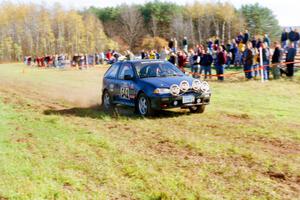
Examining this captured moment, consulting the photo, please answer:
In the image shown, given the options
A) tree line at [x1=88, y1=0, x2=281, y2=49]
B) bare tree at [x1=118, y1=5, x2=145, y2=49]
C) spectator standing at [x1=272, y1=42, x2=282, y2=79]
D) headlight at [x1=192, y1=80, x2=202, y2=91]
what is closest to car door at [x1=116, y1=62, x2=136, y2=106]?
headlight at [x1=192, y1=80, x2=202, y2=91]

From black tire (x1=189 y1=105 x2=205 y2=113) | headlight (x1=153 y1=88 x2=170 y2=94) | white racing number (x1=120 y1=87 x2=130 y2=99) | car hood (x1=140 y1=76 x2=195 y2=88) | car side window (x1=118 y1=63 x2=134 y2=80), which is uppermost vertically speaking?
car side window (x1=118 y1=63 x2=134 y2=80)

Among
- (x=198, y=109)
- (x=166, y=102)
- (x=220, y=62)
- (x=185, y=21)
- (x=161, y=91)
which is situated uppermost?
(x=185, y=21)

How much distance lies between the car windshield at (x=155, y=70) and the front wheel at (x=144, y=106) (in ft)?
2.54

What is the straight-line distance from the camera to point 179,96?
11430mm

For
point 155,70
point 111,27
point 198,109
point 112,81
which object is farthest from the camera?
point 111,27

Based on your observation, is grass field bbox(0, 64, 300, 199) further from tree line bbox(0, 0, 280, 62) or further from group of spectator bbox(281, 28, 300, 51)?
tree line bbox(0, 0, 280, 62)

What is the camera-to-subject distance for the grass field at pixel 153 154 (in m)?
5.71

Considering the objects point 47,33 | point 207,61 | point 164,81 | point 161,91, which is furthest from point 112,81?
point 47,33

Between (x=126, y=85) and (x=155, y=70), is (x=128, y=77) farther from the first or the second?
(x=155, y=70)

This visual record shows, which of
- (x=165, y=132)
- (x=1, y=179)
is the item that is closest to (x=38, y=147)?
(x=1, y=179)

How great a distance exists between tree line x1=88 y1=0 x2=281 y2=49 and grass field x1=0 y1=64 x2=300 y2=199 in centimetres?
6837

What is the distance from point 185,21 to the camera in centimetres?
9562

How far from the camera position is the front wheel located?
1160 centimetres

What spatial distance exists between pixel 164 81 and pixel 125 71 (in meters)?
1.75
